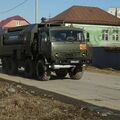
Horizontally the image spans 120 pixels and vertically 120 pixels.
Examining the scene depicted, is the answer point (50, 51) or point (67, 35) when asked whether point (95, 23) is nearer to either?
point (67, 35)

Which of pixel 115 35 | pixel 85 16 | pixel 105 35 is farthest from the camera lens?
pixel 115 35

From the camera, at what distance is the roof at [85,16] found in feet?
209

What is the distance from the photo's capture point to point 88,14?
67438mm

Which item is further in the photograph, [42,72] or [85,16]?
[85,16]

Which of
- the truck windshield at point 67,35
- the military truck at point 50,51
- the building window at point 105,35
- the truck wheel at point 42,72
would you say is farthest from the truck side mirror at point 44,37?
the building window at point 105,35

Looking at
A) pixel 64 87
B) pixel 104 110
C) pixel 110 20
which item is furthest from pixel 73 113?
pixel 110 20

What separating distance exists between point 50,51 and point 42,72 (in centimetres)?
139

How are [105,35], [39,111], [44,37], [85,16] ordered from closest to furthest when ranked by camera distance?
[39,111] → [44,37] → [85,16] → [105,35]

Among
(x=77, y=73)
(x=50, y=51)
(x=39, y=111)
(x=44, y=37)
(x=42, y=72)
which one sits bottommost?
(x=77, y=73)

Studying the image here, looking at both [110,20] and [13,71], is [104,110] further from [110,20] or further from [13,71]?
[110,20]

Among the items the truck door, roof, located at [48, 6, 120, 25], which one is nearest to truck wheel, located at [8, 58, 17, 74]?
the truck door

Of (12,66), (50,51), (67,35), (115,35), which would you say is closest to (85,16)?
(115,35)

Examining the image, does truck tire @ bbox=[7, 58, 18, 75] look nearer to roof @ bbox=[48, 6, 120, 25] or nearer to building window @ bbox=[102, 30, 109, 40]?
roof @ bbox=[48, 6, 120, 25]

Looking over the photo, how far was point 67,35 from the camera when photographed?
69.5 ft
